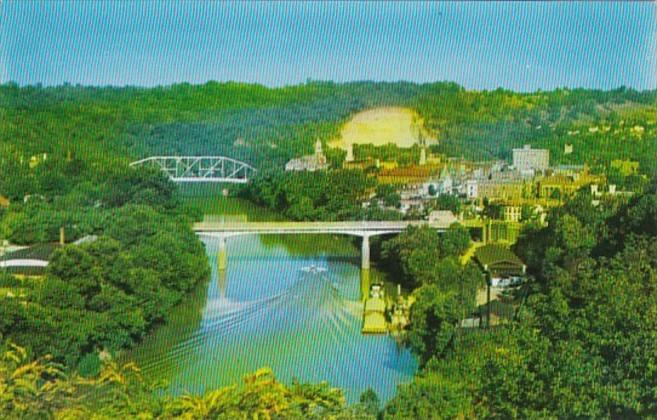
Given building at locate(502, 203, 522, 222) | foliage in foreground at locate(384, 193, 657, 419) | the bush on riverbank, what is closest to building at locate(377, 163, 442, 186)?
building at locate(502, 203, 522, 222)

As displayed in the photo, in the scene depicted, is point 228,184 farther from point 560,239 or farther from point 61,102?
point 560,239

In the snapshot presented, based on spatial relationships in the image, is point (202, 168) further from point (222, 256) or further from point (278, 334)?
point (278, 334)

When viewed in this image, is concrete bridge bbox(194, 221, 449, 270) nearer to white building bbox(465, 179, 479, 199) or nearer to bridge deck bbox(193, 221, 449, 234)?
bridge deck bbox(193, 221, 449, 234)

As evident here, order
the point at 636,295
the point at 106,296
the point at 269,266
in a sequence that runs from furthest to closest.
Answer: the point at 269,266
the point at 106,296
the point at 636,295

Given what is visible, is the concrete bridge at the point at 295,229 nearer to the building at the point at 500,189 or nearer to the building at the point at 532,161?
the building at the point at 500,189

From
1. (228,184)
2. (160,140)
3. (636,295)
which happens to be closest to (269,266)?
(228,184)

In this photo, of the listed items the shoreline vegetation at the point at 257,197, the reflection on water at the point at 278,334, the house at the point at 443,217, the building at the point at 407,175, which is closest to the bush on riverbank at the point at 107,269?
the shoreline vegetation at the point at 257,197
